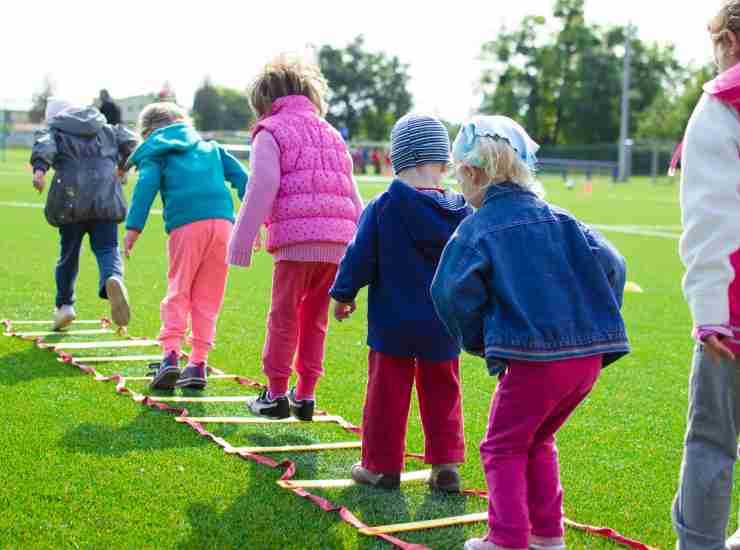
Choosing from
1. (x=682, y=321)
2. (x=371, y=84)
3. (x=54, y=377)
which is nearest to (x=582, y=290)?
(x=54, y=377)

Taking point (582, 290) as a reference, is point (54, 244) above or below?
below

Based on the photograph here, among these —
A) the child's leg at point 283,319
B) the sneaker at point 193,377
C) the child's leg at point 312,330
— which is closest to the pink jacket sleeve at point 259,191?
the child's leg at point 283,319

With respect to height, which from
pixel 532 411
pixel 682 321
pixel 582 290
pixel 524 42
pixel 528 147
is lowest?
pixel 682 321

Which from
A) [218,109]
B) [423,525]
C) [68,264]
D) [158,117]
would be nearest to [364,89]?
[218,109]

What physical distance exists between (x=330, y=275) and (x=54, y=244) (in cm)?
937

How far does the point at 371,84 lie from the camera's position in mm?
98125

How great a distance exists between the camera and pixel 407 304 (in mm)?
4223

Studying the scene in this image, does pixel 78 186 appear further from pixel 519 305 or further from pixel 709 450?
pixel 709 450

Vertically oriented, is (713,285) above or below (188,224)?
above

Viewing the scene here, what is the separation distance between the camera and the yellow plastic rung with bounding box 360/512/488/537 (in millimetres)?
3705

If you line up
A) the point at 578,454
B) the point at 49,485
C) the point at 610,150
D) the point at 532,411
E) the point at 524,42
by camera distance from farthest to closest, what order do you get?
1. the point at 524,42
2. the point at 610,150
3. the point at 578,454
4. the point at 49,485
5. the point at 532,411

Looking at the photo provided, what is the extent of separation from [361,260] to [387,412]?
0.66 metres

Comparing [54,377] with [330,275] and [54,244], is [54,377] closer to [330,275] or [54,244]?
[330,275]

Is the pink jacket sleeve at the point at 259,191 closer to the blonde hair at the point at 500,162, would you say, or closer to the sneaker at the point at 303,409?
the sneaker at the point at 303,409
